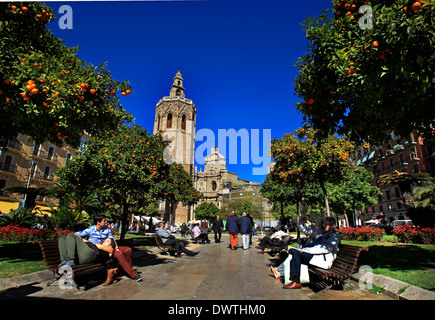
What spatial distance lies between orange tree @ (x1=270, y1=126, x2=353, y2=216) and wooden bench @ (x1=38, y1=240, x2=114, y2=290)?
32.7 feet

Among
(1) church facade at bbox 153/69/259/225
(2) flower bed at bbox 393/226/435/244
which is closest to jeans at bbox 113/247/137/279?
(2) flower bed at bbox 393/226/435/244

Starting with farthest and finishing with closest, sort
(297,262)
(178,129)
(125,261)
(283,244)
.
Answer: (178,129), (283,244), (125,261), (297,262)

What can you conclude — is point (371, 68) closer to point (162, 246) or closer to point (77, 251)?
point (77, 251)

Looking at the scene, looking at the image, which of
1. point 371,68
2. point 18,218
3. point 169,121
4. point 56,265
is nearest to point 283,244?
point 371,68

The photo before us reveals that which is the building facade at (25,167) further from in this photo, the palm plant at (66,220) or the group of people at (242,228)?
the group of people at (242,228)

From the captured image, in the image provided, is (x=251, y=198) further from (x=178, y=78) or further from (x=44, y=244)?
(x=44, y=244)

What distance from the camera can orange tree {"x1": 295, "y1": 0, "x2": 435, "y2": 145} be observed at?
3760mm

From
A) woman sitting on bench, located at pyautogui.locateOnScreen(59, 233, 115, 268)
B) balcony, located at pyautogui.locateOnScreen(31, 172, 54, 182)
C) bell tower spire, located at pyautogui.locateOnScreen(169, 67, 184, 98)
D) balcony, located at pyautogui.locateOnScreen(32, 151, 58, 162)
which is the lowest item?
woman sitting on bench, located at pyautogui.locateOnScreen(59, 233, 115, 268)

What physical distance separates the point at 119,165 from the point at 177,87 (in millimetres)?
56870

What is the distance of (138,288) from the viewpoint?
176 inches

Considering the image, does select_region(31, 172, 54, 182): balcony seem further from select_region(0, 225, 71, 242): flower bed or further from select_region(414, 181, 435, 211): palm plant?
select_region(414, 181, 435, 211): palm plant

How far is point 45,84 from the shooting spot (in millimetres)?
4531

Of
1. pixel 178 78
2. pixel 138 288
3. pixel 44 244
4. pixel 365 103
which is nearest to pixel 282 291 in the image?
pixel 138 288
